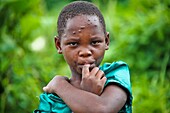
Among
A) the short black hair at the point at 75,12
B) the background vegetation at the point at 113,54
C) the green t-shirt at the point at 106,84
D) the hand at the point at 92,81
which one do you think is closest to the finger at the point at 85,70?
the hand at the point at 92,81

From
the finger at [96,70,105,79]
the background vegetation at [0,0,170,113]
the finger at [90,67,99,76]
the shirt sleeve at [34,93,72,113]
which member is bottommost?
the background vegetation at [0,0,170,113]

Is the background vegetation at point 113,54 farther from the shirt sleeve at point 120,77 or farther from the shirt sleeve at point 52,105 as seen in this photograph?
the shirt sleeve at point 120,77

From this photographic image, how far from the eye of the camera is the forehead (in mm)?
3045

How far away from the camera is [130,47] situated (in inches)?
283

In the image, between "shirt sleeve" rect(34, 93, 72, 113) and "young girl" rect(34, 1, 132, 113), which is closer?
"young girl" rect(34, 1, 132, 113)

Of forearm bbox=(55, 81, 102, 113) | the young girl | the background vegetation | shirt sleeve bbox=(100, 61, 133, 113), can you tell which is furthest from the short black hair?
the background vegetation

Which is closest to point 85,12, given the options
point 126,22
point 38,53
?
point 126,22

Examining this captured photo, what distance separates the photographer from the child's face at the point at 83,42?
9.92ft

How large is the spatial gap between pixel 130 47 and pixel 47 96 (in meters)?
4.03

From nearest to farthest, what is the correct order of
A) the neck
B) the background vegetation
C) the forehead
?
the forehead → the neck → the background vegetation

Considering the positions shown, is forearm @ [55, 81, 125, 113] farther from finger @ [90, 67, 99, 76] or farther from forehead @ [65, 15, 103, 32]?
forehead @ [65, 15, 103, 32]

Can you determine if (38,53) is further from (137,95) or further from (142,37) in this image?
(137,95)

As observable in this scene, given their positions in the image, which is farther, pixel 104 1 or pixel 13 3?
pixel 104 1

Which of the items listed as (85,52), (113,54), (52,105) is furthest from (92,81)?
(113,54)
